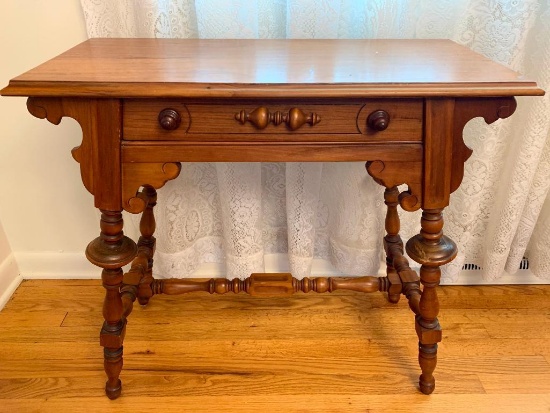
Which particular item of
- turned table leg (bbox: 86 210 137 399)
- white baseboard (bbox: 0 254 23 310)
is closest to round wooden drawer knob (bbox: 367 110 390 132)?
turned table leg (bbox: 86 210 137 399)

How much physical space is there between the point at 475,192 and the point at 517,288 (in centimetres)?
40

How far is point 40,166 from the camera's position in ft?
4.89

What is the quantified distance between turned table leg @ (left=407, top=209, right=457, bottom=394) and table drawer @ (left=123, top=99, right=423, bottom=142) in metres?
0.20

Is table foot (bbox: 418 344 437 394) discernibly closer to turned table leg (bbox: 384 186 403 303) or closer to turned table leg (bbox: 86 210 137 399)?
turned table leg (bbox: 384 186 403 303)

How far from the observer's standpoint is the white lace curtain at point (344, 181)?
4.16 feet

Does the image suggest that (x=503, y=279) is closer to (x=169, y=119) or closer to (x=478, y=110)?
(x=478, y=110)

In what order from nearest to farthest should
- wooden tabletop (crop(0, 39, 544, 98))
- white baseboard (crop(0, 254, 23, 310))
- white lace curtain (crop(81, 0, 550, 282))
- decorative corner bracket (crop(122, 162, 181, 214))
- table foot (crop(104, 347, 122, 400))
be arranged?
wooden tabletop (crop(0, 39, 544, 98))
decorative corner bracket (crop(122, 162, 181, 214))
table foot (crop(104, 347, 122, 400))
white lace curtain (crop(81, 0, 550, 282))
white baseboard (crop(0, 254, 23, 310))

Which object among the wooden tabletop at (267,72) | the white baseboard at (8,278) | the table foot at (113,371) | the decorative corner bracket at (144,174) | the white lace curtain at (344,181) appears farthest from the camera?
the white baseboard at (8,278)

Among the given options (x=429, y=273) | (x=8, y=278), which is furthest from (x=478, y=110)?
(x=8, y=278)

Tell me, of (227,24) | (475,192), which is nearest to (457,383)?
(475,192)

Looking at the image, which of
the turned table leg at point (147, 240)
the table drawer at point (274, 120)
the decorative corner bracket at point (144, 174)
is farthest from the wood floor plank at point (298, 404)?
the table drawer at point (274, 120)

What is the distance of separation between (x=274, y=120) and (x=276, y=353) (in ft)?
2.15

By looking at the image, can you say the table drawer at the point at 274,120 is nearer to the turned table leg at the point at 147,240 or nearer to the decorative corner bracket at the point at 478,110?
the decorative corner bracket at the point at 478,110

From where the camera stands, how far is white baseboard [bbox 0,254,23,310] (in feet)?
4.98
